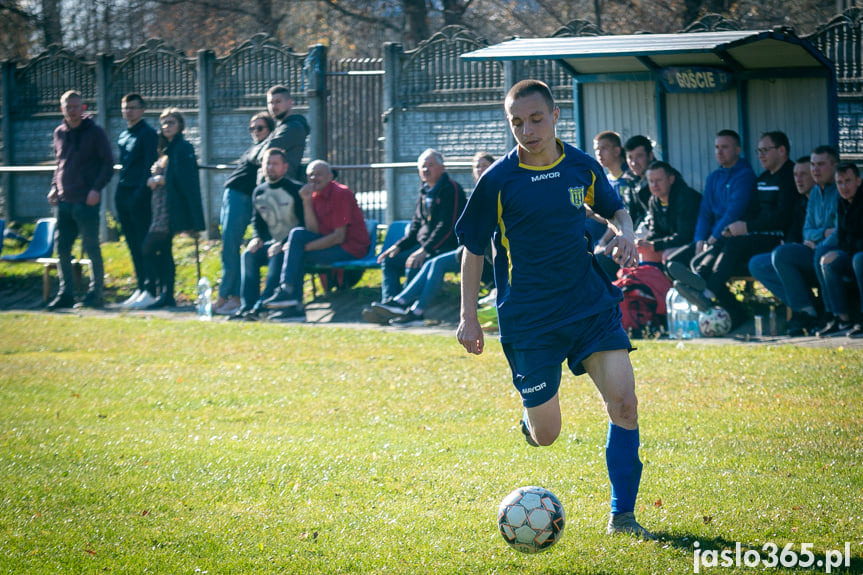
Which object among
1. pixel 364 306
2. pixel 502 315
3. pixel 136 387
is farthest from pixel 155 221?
pixel 502 315

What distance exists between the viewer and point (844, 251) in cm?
1074

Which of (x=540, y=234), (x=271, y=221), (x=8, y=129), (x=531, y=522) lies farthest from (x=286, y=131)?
(x=531, y=522)

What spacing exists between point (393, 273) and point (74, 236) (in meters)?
5.28

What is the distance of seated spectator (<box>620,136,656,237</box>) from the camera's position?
40.6 ft

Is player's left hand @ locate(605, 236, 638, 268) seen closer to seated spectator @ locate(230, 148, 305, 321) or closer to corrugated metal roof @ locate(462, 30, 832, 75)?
corrugated metal roof @ locate(462, 30, 832, 75)

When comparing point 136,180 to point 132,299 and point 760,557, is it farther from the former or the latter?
point 760,557

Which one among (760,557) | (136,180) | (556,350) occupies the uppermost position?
(136,180)

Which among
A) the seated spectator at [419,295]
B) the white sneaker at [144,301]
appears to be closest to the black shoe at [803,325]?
the seated spectator at [419,295]

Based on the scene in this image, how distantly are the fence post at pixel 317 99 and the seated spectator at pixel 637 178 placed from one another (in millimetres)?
6143

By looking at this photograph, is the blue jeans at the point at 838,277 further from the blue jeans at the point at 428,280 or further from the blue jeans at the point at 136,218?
the blue jeans at the point at 136,218

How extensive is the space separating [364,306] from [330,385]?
501 cm

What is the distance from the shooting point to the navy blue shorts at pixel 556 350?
5297mm

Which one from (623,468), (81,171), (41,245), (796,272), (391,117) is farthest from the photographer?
(41,245)

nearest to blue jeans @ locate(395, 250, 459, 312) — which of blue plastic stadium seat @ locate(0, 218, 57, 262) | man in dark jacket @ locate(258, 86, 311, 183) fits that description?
man in dark jacket @ locate(258, 86, 311, 183)
